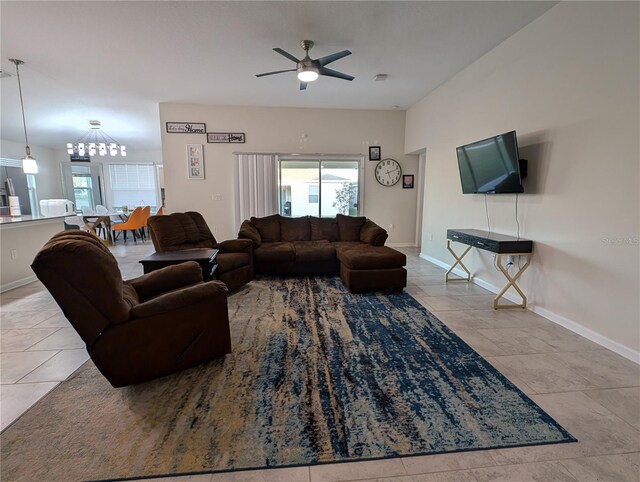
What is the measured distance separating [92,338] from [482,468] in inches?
83.8

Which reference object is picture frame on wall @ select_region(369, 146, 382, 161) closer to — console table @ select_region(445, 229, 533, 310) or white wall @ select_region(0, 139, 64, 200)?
console table @ select_region(445, 229, 533, 310)

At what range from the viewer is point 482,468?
1.39 metres

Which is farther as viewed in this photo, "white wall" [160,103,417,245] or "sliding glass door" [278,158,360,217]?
"sliding glass door" [278,158,360,217]

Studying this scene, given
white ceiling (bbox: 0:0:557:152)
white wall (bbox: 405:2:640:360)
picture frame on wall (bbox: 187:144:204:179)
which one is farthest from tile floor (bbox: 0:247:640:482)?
picture frame on wall (bbox: 187:144:204:179)

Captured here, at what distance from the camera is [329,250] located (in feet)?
14.9

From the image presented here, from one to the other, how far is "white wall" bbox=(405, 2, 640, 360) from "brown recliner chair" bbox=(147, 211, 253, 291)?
3.15 m

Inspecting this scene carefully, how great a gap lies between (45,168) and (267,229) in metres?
9.00

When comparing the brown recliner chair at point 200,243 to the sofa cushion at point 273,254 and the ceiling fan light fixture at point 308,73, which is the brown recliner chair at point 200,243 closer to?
the sofa cushion at point 273,254

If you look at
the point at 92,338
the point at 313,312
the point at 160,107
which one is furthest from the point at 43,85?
the point at 313,312

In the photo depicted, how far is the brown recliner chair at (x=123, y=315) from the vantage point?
1632 mm

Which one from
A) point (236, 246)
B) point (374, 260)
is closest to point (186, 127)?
point (236, 246)

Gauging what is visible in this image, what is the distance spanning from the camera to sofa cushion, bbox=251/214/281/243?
198 inches

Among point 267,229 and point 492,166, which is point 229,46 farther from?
point 492,166

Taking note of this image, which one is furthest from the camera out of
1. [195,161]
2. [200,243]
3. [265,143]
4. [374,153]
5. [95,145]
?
[95,145]
